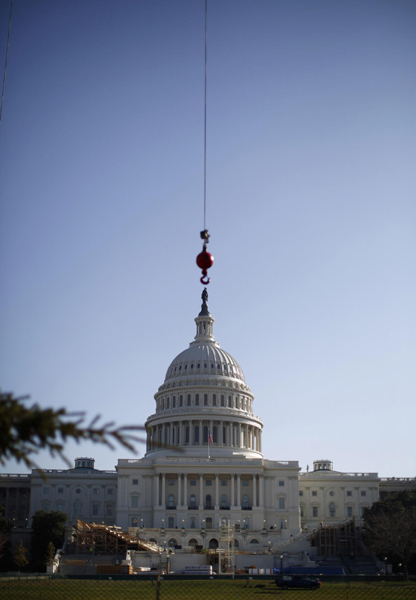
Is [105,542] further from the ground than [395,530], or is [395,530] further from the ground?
[395,530]

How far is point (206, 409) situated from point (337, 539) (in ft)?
147

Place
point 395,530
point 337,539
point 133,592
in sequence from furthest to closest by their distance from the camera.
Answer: point 337,539
point 395,530
point 133,592

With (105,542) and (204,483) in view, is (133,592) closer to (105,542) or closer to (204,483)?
(105,542)

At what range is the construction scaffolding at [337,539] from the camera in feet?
400

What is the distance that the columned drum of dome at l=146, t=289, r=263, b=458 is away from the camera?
525 ft

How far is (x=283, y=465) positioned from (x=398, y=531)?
5070 cm

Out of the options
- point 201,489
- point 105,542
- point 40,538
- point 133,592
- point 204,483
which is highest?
point 204,483

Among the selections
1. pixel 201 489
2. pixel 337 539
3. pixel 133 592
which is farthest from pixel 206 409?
pixel 133 592

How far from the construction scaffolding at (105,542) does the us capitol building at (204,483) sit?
1517 cm

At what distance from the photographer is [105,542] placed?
111625 mm

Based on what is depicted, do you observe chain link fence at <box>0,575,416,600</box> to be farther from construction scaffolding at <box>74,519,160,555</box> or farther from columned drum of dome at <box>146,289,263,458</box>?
columned drum of dome at <box>146,289,263,458</box>

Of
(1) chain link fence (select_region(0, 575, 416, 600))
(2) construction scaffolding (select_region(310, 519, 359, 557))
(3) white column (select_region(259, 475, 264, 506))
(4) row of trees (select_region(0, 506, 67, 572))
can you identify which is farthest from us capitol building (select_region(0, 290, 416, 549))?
(1) chain link fence (select_region(0, 575, 416, 600))

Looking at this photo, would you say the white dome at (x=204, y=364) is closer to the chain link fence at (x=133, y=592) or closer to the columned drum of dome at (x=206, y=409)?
the columned drum of dome at (x=206, y=409)

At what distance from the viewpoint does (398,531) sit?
326ft
